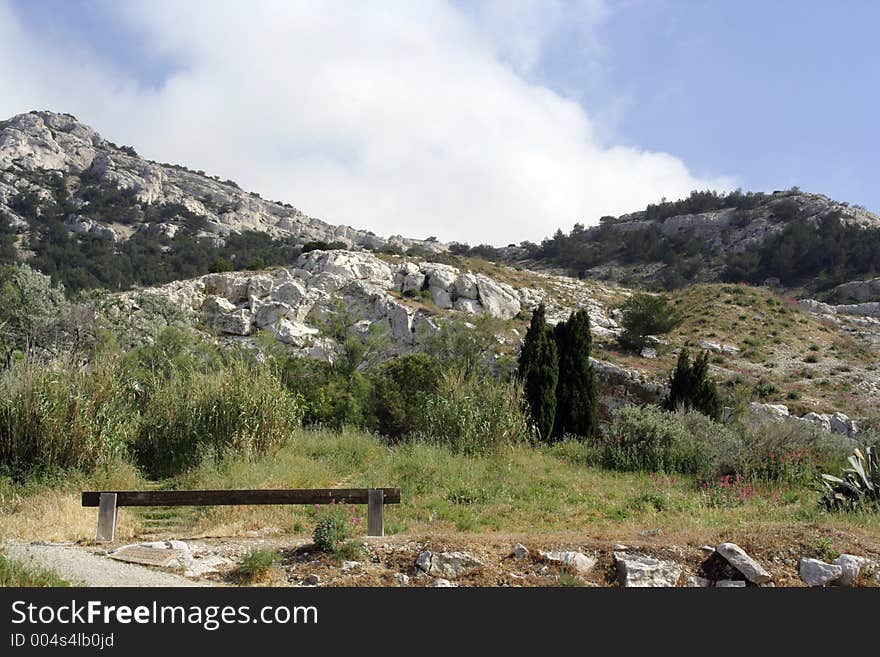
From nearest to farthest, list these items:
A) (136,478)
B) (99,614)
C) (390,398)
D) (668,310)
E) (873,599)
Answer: (99,614) < (873,599) < (136,478) < (390,398) < (668,310)

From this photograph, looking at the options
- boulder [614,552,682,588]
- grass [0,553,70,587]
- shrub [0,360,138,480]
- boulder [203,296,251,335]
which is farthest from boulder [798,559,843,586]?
boulder [203,296,251,335]

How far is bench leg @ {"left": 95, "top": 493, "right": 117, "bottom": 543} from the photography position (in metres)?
6.73

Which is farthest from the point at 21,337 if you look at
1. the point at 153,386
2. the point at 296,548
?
the point at 296,548

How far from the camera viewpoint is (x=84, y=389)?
32.8 ft

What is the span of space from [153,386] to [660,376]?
1793 centimetres

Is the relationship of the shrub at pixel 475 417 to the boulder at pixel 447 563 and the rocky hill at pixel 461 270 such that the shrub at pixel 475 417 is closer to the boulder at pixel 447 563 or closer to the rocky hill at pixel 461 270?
the boulder at pixel 447 563

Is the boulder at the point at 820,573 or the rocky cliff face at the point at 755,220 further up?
the rocky cliff face at the point at 755,220

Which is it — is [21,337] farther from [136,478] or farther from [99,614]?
[99,614]

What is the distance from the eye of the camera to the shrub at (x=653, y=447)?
11734 mm

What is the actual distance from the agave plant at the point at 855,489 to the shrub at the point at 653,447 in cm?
256

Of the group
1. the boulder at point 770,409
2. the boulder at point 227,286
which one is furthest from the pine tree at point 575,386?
the boulder at point 227,286

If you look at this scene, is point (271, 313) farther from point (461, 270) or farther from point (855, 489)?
point (855, 489)

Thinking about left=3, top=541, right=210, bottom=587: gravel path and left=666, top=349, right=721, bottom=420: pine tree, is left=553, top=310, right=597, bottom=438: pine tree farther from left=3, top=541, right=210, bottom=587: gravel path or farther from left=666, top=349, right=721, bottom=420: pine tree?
left=3, top=541, right=210, bottom=587: gravel path

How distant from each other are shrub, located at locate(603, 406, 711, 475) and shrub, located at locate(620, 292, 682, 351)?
52.3 feet
